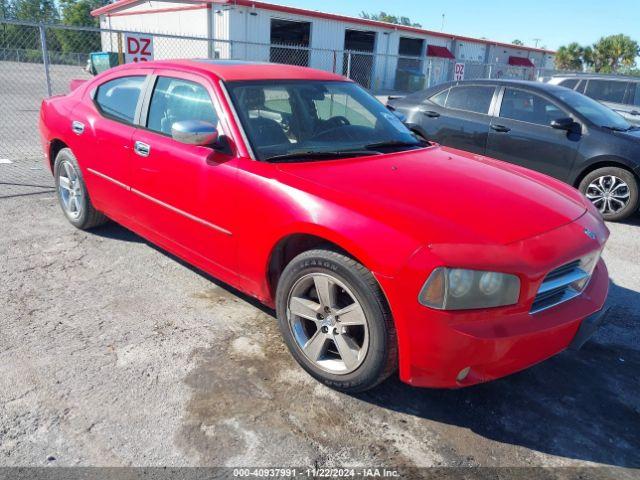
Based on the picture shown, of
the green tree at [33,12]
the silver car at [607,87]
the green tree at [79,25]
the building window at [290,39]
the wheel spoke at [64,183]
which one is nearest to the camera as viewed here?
the wheel spoke at [64,183]

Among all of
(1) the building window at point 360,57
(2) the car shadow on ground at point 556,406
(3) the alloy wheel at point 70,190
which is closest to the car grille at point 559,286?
(2) the car shadow on ground at point 556,406

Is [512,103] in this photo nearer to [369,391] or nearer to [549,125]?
[549,125]

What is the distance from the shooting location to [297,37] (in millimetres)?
33562

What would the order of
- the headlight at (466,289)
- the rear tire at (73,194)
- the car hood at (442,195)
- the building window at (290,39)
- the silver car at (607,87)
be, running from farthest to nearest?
the building window at (290,39)
the silver car at (607,87)
the rear tire at (73,194)
the car hood at (442,195)
the headlight at (466,289)

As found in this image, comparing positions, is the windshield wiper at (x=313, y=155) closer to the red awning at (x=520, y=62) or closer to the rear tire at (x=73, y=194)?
the rear tire at (x=73, y=194)

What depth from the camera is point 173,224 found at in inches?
145

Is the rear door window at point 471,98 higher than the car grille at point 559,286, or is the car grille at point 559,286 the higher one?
the rear door window at point 471,98

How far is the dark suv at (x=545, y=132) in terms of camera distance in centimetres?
627

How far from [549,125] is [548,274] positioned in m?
4.79

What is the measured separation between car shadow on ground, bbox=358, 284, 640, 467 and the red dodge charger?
0.35 meters

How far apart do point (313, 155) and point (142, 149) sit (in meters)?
1.35

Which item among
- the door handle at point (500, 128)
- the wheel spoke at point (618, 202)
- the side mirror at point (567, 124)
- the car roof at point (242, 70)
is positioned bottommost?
the wheel spoke at point (618, 202)

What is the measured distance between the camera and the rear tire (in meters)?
4.74

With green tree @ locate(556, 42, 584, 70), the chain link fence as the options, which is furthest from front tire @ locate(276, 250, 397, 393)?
green tree @ locate(556, 42, 584, 70)
